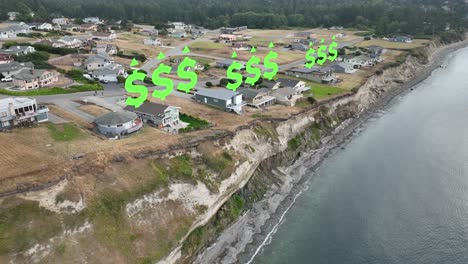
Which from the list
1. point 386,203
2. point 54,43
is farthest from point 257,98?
point 54,43

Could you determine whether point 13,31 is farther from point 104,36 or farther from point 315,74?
point 315,74

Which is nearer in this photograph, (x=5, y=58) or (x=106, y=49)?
(x=5, y=58)

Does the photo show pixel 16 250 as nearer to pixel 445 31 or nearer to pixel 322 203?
pixel 322 203

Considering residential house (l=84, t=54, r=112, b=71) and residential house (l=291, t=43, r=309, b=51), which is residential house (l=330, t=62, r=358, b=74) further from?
residential house (l=84, t=54, r=112, b=71)

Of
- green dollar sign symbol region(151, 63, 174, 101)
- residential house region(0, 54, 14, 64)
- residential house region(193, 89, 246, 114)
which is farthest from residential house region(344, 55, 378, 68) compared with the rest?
residential house region(0, 54, 14, 64)

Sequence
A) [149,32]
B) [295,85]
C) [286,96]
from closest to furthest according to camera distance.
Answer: [286,96]
[295,85]
[149,32]

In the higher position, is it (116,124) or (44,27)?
(44,27)
